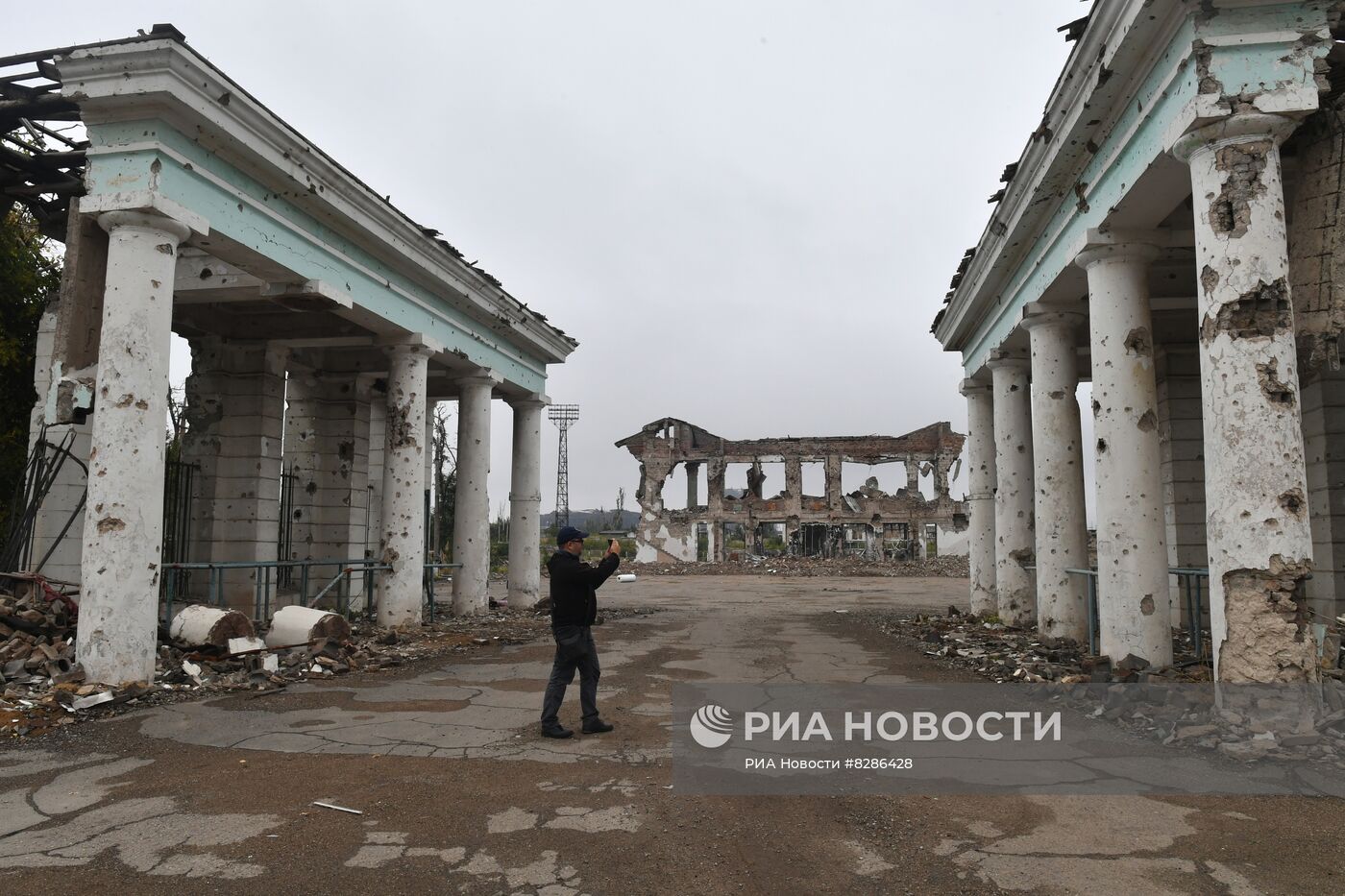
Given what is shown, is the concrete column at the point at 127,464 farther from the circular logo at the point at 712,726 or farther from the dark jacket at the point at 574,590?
the circular logo at the point at 712,726

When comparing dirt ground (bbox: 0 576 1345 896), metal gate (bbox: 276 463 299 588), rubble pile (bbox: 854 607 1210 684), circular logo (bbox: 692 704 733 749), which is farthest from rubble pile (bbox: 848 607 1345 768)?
metal gate (bbox: 276 463 299 588)

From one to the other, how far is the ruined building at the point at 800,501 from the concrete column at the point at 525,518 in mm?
24932

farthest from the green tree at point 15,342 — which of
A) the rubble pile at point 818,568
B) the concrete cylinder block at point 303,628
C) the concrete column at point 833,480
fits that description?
the concrete column at point 833,480

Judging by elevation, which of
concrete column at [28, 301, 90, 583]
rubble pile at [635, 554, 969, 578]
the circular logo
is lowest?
rubble pile at [635, 554, 969, 578]

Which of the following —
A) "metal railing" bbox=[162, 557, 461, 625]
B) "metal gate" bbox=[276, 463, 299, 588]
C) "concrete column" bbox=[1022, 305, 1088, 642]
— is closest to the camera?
"concrete column" bbox=[1022, 305, 1088, 642]

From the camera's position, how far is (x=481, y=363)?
1402 cm

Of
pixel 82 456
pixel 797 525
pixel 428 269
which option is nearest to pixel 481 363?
pixel 428 269

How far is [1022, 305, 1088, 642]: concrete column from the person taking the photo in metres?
9.71

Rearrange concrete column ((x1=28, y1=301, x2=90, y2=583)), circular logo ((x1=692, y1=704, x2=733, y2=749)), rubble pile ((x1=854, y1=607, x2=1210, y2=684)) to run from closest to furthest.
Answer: circular logo ((x1=692, y1=704, x2=733, y2=749)) → rubble pile ((x1=854, y1=607, x2=1210, y2=684)) → concrete column ((x1=28, y1=301, x2=90, y2=583))

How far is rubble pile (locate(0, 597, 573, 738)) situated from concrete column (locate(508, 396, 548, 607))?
5390 millimetres

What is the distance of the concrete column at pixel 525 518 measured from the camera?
52.9ft

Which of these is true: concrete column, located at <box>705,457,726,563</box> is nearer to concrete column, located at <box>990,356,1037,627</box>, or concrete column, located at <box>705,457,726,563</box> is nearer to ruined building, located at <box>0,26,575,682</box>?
ruined building, located at <box>0,26,575,682</box>

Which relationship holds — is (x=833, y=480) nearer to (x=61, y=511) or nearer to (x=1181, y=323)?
(x=1181, y=323)

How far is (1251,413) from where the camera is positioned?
17.1 ft
